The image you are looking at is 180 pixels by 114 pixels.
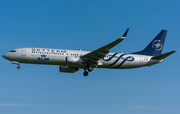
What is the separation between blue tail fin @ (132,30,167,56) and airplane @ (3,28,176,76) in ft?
3.64

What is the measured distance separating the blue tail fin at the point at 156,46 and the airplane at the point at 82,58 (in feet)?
3.64

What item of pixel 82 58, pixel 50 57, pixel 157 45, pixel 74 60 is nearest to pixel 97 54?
pixel 82 58

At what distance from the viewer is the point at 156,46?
46.3 metres

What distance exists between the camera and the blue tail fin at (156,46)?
4569 cm

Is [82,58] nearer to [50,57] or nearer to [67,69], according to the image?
[50,57]

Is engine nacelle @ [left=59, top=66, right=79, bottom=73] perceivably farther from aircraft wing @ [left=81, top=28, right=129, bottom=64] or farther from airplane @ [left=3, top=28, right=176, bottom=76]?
aircraft wing @ [left=81, top=28, right=129, bottom=64]

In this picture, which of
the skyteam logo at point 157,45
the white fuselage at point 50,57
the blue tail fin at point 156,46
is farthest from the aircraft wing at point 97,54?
the skyteam logo at point 157,45

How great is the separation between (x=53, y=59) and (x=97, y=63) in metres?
6.92

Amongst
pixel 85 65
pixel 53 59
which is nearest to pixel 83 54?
pixel 85 65

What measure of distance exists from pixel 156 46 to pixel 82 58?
14604 mm

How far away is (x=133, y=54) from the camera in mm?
44156

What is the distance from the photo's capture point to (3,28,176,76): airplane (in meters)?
39.0

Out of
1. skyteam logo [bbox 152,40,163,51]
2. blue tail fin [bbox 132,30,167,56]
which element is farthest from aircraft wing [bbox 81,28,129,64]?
skyteam logo [bbox 152,40,163,51]

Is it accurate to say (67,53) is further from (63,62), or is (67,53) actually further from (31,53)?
(31,53)
